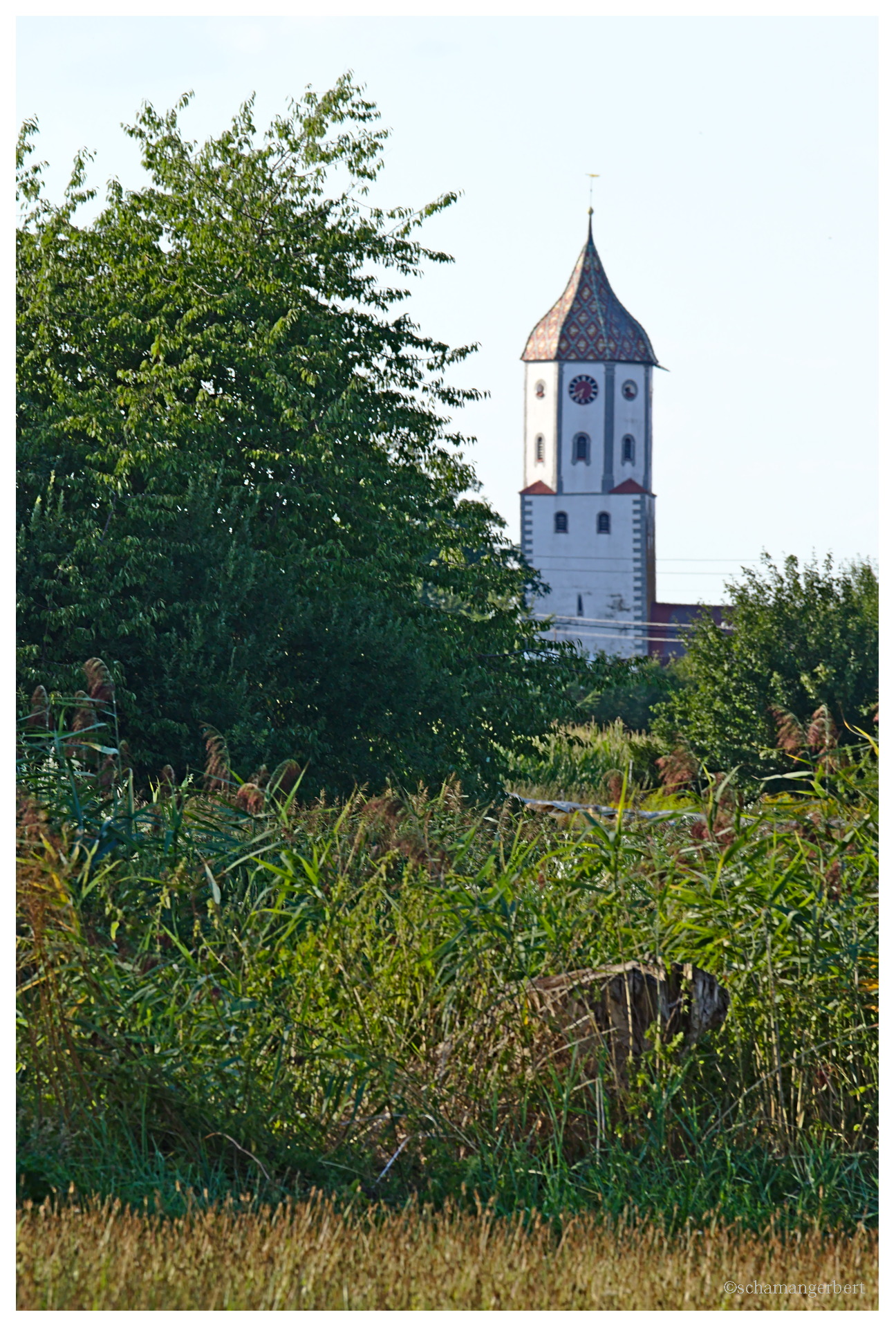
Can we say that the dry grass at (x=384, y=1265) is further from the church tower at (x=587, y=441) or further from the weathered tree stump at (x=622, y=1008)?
the church tower at (x=587, y=441)

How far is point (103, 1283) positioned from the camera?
3148 mm

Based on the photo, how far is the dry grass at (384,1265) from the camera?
3.19 metres

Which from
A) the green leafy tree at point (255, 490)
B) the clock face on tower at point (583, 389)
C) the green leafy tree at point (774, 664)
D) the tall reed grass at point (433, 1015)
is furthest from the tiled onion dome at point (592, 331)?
the tall reed grass at point (433, 1015)

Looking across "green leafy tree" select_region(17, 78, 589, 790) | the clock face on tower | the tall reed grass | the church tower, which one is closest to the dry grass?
the tall reed grass

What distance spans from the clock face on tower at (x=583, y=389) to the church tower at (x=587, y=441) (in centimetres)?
4

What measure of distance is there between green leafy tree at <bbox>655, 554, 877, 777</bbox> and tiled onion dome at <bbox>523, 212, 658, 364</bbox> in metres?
61.4

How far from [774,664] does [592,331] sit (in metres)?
Answer: 63.5

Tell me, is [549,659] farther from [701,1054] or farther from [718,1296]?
[718,1296]

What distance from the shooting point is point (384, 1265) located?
3.35m

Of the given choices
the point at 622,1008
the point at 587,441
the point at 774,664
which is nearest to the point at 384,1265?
the point at 622,1008

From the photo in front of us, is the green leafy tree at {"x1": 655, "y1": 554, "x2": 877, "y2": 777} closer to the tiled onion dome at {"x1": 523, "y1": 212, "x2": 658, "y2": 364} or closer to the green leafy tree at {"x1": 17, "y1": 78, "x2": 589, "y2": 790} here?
the green leafy tree at {"x1": 17, "y1": 78, "x2": 589, "y2": 790}

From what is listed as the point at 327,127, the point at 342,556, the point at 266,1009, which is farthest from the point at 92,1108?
the point at 327,127

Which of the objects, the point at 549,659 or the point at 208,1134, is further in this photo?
the point at 549,659

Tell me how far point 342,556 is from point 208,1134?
10223 mm
